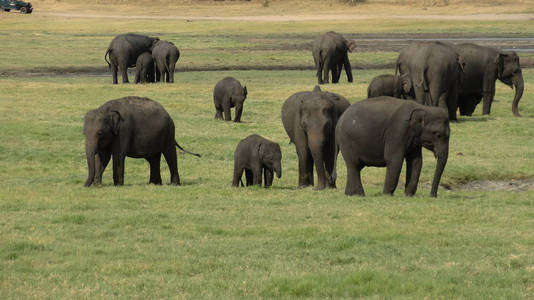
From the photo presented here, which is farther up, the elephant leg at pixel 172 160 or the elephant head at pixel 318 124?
the elephant head at pixel 318 124

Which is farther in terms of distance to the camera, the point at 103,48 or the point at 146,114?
the point at 103,48

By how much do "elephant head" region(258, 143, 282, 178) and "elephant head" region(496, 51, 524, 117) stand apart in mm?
15415

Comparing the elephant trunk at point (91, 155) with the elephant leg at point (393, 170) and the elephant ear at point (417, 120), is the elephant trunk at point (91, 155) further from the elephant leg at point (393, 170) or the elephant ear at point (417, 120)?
the elephant ear at point (417, 120)

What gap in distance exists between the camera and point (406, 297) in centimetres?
1032

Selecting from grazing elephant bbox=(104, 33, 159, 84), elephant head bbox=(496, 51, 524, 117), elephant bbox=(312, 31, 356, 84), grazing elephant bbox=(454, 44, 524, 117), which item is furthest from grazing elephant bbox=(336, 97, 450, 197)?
grazing elephant bbox=(104, 33, 159, 84)

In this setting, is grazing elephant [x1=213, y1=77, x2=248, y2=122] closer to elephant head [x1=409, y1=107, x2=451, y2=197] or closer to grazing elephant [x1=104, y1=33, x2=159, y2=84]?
elephant head [x1=409, y1=107, x2=451, y2=197]

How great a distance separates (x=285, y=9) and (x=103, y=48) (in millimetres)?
61070

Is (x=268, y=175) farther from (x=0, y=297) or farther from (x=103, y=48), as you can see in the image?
(x=103, y=48)

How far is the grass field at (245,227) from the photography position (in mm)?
10914

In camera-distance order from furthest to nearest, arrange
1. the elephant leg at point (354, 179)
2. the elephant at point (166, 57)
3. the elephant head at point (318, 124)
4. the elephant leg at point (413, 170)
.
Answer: the elephant at point (166, 57) < the elephant head at point (318, 124) < the elephant leg at point (354, 179) < the elephant leg at point (413, 170)

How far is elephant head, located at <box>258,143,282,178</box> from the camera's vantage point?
765 inches

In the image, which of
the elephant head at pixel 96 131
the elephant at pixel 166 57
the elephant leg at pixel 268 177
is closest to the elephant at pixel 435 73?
the elephant leg at pixel 268 177

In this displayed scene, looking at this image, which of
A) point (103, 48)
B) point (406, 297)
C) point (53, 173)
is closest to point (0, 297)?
point (406, 297)

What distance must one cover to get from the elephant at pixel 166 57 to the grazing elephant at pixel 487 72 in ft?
49.1
